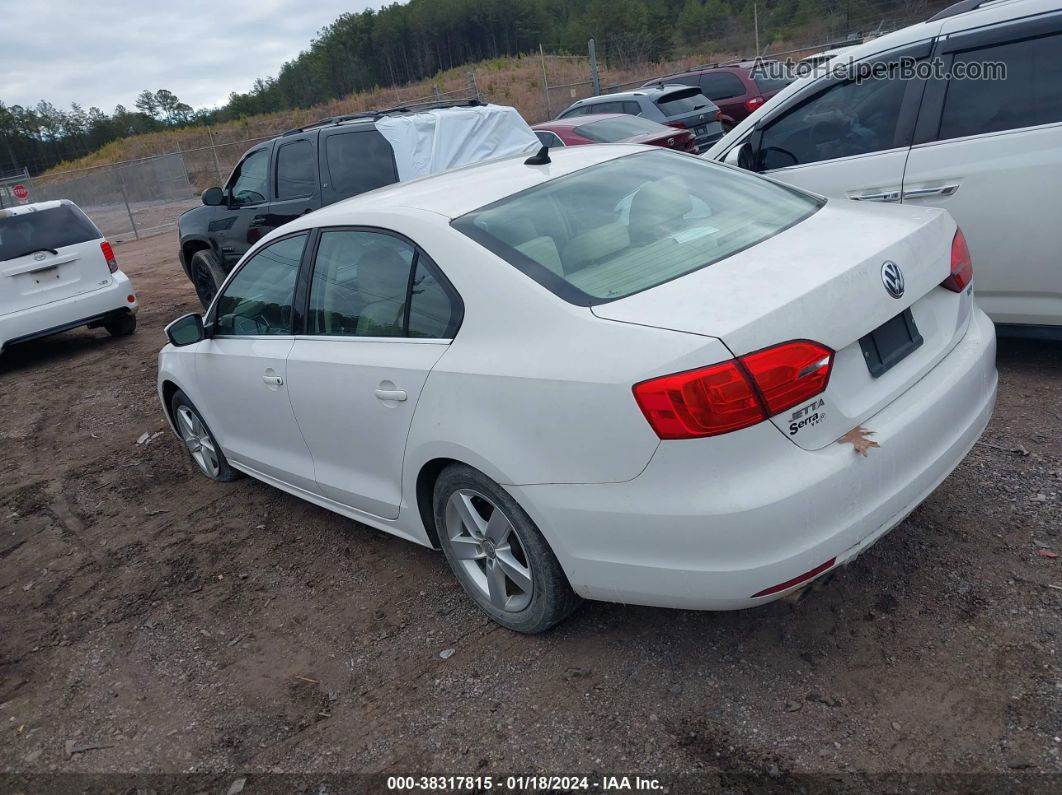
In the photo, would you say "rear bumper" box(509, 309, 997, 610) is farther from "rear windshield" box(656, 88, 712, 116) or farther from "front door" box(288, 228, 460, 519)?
"rear windshield" box(656, 88, 712, 116)

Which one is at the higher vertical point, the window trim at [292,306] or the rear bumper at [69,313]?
the window trim at [292,306]

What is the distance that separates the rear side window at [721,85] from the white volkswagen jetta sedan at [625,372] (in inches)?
524

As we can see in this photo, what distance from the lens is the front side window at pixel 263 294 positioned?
3969 mm

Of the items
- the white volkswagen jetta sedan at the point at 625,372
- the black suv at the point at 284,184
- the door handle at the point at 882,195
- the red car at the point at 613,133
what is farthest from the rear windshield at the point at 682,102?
the white volkswagen jetta sedan at the point at 625,372

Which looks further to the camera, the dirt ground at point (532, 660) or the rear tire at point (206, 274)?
the rear tire at point (206, 274)

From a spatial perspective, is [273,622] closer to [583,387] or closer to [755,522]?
[583,387]

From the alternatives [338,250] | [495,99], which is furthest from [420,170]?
[495,99]

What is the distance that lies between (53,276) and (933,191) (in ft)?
28.3

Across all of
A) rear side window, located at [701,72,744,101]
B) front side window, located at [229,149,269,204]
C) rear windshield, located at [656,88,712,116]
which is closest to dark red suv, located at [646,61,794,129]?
rear side window, located at [701,72,744,101]

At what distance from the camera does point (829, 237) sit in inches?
116

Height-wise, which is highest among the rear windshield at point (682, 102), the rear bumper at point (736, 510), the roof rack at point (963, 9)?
the roof rack at point (963, 9)

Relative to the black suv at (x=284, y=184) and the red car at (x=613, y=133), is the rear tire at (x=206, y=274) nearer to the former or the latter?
the black suv at (x=284, y=184)

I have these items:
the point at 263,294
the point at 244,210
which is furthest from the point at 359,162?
the point at 263,294

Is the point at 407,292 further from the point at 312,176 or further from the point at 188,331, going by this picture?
the point at 312,176
